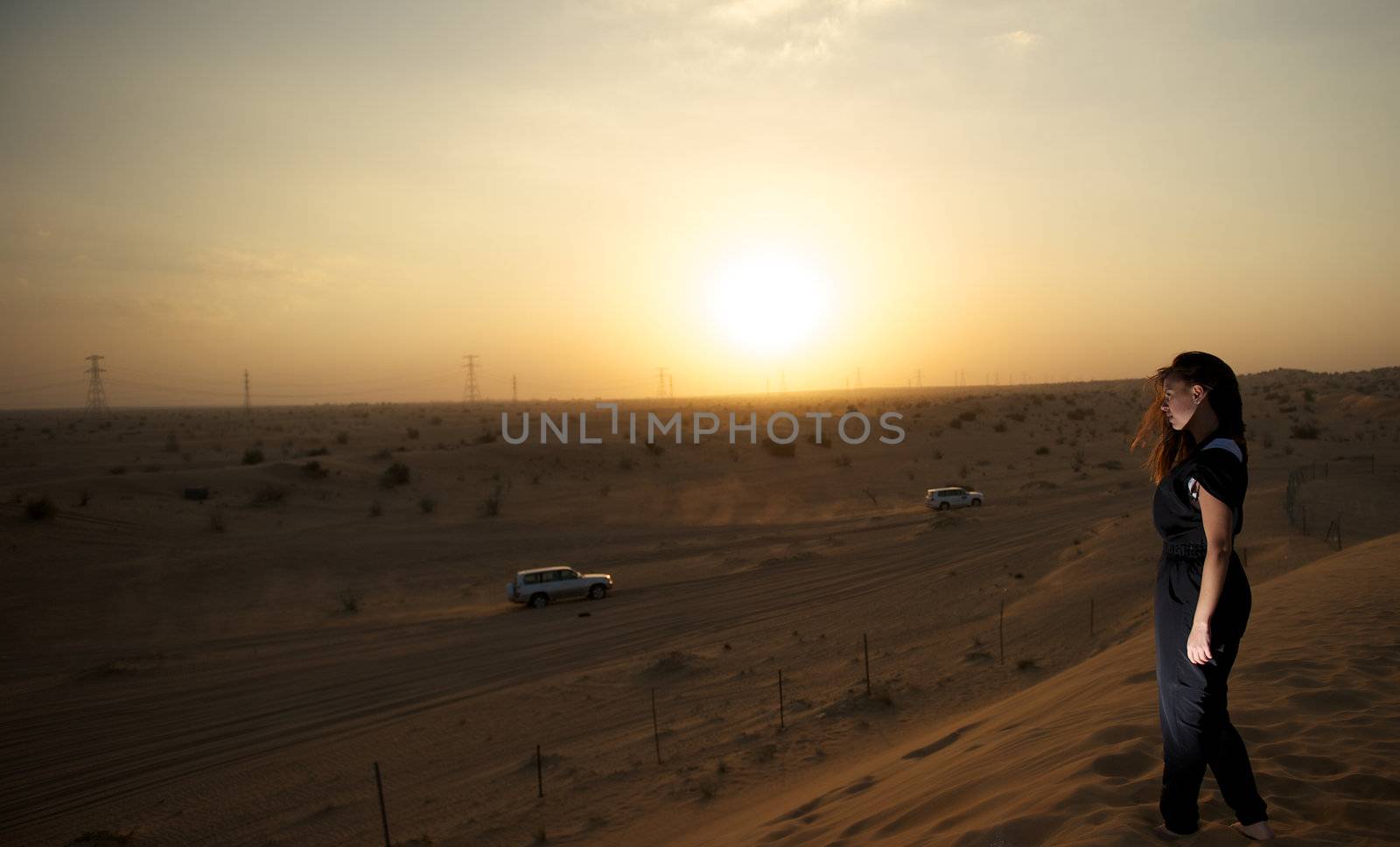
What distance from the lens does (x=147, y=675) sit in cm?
2058

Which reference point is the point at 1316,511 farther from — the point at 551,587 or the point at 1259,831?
the point at 1259,831

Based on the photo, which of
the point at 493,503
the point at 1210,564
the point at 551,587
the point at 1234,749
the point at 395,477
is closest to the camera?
the point at 1210,564

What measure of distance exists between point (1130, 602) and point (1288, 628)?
8.43m

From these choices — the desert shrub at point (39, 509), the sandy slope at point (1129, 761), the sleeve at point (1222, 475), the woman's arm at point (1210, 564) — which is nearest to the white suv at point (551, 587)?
the sandy slope at point (1129, 761)

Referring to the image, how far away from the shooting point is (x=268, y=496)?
39.5m

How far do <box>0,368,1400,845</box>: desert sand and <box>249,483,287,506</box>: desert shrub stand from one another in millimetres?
723

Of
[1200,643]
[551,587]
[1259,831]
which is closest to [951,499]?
[551,587]

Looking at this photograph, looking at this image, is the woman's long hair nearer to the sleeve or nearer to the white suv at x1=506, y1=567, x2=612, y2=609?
the sleeve

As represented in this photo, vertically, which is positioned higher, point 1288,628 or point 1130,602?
point 1288,628

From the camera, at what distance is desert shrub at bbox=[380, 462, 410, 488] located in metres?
45.4

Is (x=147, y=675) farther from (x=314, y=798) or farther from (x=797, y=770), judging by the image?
(x=797, y=770)

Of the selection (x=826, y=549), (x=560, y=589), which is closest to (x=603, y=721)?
(x=560, y=589)

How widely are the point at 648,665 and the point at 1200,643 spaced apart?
16.0m

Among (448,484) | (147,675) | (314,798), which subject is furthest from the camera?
(448,484)
